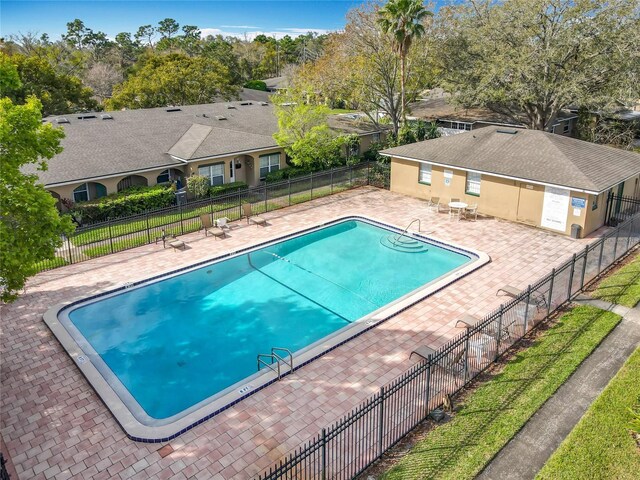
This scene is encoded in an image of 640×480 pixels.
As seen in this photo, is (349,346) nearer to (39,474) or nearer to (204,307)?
(204,307)

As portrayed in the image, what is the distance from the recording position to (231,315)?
Result: 60.3 feet

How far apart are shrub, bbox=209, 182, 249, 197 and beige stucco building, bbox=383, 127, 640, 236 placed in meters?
9.46

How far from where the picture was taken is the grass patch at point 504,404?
34.2 ft

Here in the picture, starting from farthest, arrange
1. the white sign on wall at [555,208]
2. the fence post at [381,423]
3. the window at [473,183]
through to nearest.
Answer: the window at [473,183] < the white sign on wall at [555,208] < the fence post at [381,423]

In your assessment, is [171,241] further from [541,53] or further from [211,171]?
[541,53]

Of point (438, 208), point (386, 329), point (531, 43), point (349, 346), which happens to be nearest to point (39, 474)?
point (349, 346)

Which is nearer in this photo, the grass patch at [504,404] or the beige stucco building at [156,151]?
the grass patch at [504,404]

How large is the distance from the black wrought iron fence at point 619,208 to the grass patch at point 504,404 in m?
10.9

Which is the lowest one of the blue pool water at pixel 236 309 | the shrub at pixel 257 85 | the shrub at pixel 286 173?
the blue pool water at pixel 236 309

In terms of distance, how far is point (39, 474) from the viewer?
10.5 metres

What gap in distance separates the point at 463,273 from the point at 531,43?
970 inches

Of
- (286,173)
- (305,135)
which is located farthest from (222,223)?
(305,135)

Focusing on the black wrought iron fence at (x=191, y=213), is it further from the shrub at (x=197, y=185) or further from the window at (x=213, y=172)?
the window at (x=213, y=172)

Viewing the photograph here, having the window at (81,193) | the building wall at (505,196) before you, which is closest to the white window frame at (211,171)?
the window at (81,193)
